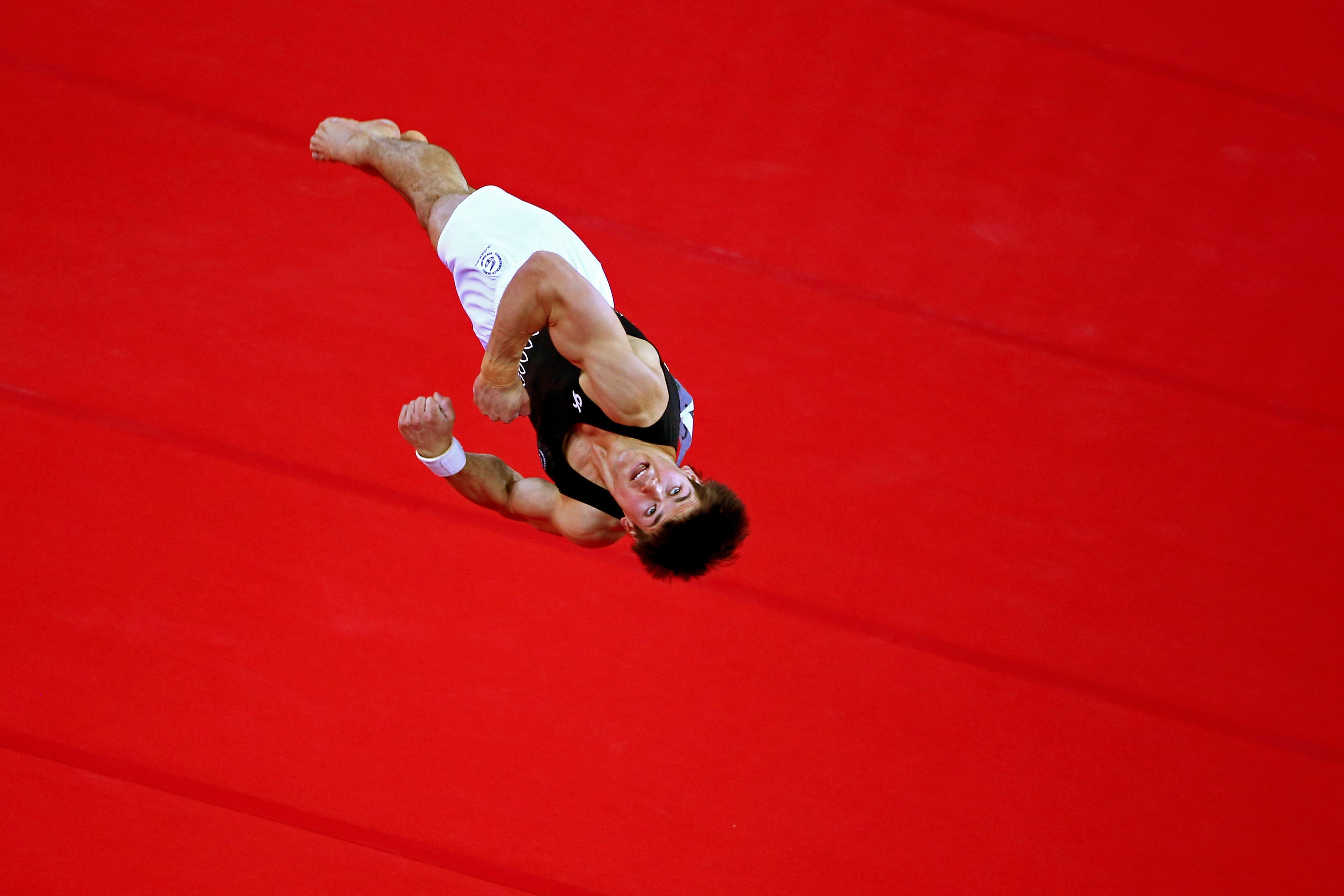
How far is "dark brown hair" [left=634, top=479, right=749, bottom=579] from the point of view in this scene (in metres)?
2.23

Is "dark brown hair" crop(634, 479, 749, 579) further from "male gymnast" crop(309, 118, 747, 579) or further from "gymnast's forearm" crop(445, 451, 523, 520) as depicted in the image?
"gymnast's forearm" crop(445, 451, 523, 520)

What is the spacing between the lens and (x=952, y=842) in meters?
2.77

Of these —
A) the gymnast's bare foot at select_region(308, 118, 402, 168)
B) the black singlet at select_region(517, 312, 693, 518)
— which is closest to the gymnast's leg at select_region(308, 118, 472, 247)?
the gymnast's bare foot at select_region(308, 118, 402, 168)

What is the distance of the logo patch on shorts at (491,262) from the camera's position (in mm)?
2488

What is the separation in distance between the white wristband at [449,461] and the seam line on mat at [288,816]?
793 mm

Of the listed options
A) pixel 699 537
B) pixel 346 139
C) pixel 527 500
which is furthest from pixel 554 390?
pixel 346 139

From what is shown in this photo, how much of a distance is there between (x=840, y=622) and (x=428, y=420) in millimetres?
1169

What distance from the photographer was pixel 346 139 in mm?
2654

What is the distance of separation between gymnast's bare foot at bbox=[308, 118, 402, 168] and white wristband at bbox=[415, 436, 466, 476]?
0.68 meters

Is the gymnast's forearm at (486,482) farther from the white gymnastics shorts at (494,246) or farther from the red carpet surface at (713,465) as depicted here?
the red carpet surface at (713,465)

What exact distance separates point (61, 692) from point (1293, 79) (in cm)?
380

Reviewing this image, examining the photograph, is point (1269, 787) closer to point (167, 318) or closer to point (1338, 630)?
point (1338, 630)

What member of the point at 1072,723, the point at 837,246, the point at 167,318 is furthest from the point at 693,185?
the point at 1072,723

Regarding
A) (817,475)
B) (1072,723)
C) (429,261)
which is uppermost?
(429,261)
